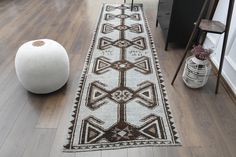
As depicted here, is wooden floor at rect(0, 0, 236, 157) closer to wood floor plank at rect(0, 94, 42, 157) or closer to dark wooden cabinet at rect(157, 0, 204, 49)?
wood floor plank at rect(0, 94, 42, 157)

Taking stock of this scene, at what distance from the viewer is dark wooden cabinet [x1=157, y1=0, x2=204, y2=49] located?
207 cm

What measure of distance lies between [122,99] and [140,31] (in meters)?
1.37

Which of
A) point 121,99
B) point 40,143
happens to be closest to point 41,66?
point 40,143

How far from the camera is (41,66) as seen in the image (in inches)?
62.9

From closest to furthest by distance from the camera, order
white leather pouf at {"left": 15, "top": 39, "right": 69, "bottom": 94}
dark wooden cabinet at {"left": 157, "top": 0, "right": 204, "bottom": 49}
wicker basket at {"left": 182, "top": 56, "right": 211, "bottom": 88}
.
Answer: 1. white leather pouf at {"left": 15, "top": 39, "right": 69, "bottom": 94}
2. wicker basket at {"left": 182, "top": 56, "right": 211, "bottom": 88}
3. dark wooden cabinet at {"left": 157, "top": 0, "right": 204, "bottom": 49}

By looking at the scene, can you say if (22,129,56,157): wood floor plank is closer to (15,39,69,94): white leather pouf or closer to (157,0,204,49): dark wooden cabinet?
(15,39,69,94): white leather pouf

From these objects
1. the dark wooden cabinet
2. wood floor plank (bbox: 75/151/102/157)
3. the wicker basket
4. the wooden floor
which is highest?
the dark wooden cabinet

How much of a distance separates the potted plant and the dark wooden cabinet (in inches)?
21.7

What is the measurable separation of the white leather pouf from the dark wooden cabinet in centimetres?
120

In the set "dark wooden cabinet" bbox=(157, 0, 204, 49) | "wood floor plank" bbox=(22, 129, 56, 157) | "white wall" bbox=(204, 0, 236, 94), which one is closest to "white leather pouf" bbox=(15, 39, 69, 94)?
"wood floor plank" bbox=(22, 129, 56, 157)

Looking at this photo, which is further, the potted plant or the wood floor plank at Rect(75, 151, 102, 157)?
the potted plant

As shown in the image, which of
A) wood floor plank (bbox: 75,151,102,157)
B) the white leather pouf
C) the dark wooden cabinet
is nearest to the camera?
wood floor plank (bbox: 75,151,102,157)

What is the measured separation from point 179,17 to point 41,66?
4.81 feet

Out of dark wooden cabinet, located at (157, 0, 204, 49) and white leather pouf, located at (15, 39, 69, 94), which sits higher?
dark wooden cabinet, located at (157, 0, 204, 49)
